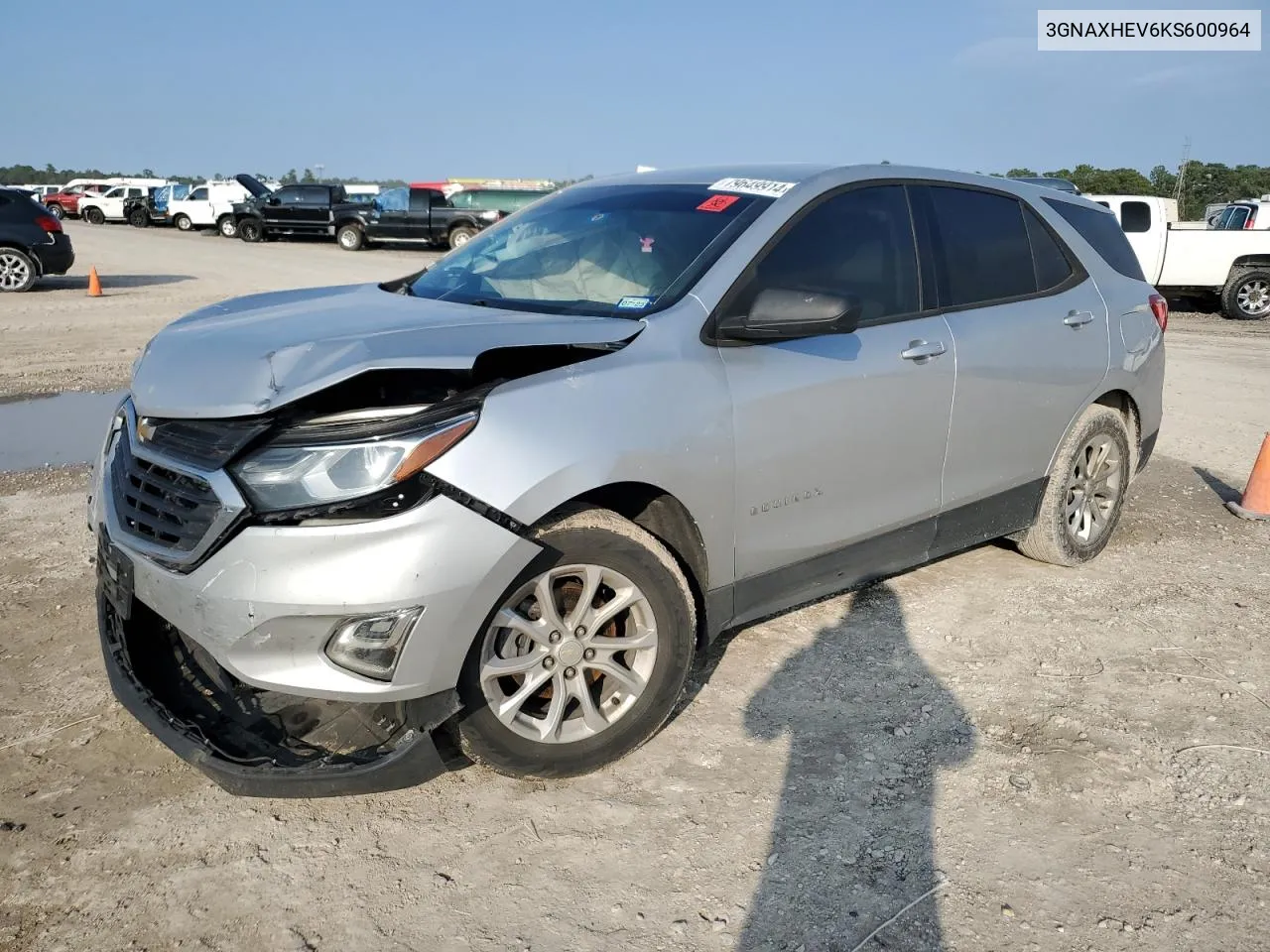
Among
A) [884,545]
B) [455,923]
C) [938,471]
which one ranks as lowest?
[455,923]

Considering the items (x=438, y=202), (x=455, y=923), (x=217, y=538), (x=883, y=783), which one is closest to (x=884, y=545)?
(x=883, y=783)

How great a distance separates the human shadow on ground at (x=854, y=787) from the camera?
256 cm

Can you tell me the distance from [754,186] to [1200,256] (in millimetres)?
15806

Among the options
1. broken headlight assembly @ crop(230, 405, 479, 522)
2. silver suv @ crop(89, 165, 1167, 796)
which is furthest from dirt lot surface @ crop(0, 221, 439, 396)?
broken headlight assembly @ crop(230, 405, 479, 522)

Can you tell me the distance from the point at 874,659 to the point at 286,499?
2394mm

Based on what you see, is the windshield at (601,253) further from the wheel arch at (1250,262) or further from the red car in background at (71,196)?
the red car in background at (71,196)

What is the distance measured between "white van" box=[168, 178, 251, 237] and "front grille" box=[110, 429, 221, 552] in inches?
1479

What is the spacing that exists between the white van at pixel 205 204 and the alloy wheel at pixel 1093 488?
37276mm

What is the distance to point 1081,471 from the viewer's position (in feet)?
16.2

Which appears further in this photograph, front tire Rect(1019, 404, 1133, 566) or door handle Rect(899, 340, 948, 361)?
front tire Rect(1019, 404, 1133, 566)

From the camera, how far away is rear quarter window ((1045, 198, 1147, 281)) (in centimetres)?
498

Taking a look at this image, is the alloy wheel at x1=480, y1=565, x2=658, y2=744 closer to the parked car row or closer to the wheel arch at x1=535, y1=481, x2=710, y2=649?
the wheel arch at x1=535, y1=481, x2=710, y2=649

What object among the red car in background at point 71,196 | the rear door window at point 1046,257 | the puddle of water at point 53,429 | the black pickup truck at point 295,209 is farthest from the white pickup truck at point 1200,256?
the red car in background at point 71,196

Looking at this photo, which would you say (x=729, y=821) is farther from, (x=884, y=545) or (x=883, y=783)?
(x=884, y=545)
